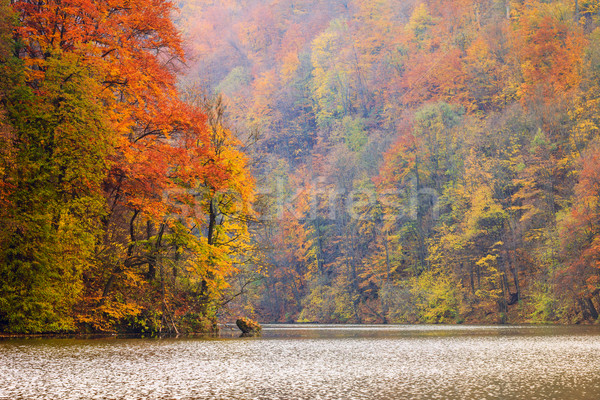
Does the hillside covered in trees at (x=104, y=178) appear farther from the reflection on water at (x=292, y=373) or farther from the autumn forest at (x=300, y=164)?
the reflection on water at (x=292, y=373)

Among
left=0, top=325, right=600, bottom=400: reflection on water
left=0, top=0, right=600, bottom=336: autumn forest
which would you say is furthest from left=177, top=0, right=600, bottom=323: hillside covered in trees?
left=0, top=325, right=600, bottom=400: reflection on water

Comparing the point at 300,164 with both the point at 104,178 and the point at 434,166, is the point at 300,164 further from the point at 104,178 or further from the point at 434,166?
the point at 104,178

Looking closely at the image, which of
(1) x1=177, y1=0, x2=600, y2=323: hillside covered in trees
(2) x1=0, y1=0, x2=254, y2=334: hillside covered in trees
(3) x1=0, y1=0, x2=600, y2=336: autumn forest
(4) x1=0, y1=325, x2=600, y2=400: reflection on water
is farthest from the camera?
(1) x1=177, y1=0, x2=600, y2=323: hillside covered in trees

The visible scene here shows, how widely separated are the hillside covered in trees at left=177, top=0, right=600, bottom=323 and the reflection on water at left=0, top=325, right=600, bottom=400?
55.6ft

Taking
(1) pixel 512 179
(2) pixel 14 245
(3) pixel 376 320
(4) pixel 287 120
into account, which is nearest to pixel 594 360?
(2) pixel 14 245

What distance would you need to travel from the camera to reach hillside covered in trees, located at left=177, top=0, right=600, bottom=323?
4478cm

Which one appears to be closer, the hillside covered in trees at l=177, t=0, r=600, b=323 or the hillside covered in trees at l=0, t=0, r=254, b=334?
the hillside covered in trees at l=0, t=0, r=254, b=334

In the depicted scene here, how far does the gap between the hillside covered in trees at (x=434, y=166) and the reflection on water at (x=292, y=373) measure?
16.9 m

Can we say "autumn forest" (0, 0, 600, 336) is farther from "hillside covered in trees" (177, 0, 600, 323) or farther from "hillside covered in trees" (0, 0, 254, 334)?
"hillside covered in trees" (177, 0, 600, 323)

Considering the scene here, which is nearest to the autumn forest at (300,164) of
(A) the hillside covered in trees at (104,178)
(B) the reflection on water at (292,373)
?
(A) the hillside covered in trees at (104,178)

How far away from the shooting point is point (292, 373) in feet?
38.8

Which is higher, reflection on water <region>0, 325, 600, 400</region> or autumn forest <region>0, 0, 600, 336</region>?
autumn forest <region>0, 0, 600, 336</region>

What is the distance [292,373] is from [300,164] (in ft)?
230

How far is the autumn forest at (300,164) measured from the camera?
21.2 meters
